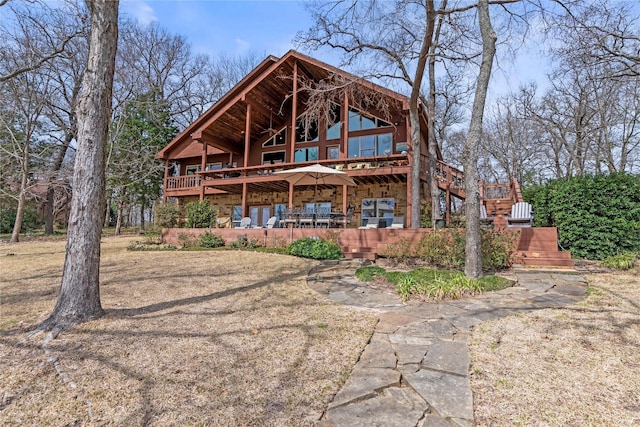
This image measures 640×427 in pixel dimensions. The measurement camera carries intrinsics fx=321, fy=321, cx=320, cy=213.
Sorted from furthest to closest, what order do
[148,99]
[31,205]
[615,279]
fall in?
[31,205], [148,99], [615,279]

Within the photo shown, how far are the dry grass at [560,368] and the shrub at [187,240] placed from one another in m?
10.9

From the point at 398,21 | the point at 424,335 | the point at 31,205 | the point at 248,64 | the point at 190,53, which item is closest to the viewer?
the point at 424,335

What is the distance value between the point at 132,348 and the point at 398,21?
418 inches

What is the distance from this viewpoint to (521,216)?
330 inches

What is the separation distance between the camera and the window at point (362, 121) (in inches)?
557

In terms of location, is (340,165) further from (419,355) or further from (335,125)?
(419,355)

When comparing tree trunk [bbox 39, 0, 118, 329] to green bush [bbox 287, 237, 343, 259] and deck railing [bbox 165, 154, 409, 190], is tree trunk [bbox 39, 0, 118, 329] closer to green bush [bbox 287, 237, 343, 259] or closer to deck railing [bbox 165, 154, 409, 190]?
green bush [bbox 287, 237, 343, 259]

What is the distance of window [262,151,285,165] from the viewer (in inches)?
644

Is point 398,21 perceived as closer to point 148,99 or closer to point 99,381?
point 99,381

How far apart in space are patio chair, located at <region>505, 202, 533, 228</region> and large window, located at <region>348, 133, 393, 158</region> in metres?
6.07

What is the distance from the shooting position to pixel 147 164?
19578 mm

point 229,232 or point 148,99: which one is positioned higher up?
point 148,99

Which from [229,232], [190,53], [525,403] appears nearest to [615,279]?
[525,403]

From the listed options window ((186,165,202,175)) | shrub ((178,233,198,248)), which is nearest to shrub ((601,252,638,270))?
shrub ((178,233,198,248))
